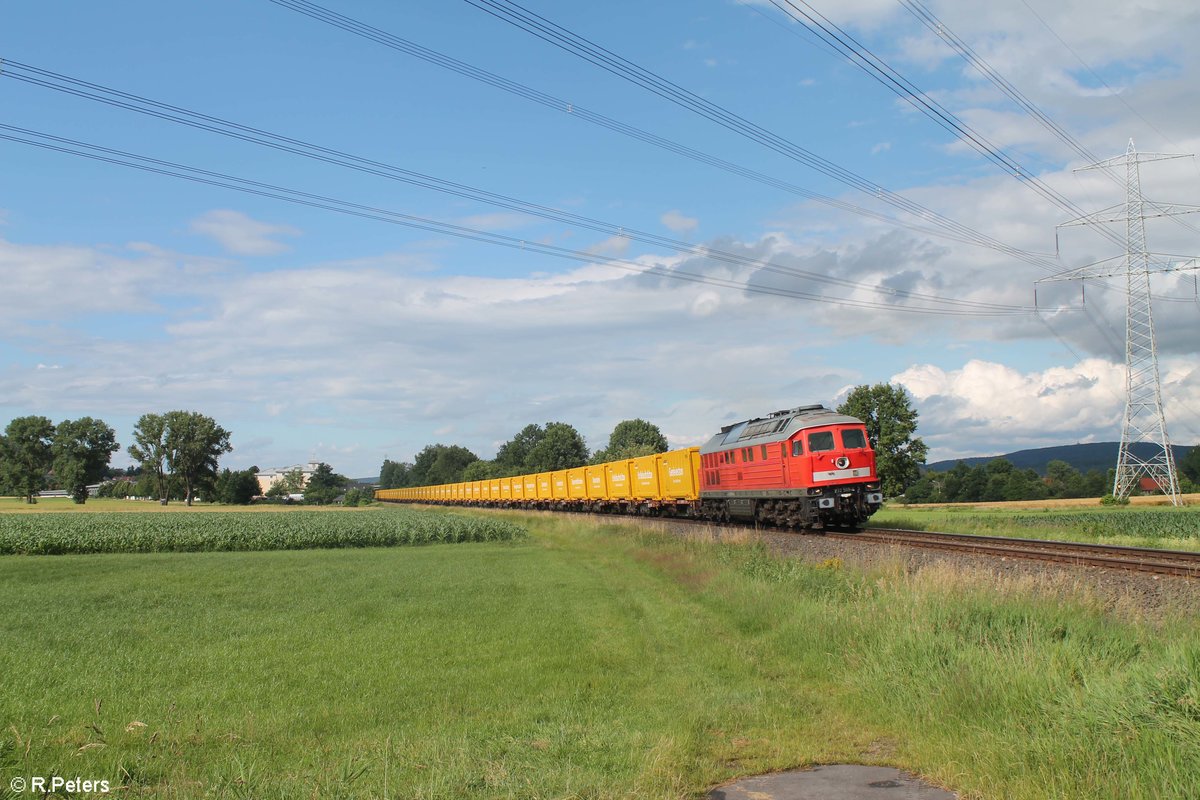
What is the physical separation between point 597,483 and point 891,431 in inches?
1473

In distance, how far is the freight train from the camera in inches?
1079

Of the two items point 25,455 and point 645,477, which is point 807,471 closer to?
point 645,477

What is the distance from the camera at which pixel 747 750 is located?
8.73 m

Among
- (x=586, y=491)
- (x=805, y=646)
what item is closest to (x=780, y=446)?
(x=805, y=646)

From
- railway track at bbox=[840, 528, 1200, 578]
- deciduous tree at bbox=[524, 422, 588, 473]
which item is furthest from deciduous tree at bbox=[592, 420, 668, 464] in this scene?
railway track at bbox=[840, 528, 1200, 578]

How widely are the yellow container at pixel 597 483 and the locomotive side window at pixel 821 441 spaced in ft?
93.9

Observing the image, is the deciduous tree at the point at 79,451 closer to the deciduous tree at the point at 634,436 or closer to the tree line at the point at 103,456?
the tree line at the point at 103,456

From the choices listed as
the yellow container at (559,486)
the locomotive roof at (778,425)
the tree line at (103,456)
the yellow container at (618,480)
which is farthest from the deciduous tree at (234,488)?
the locomotive roof at (778,425)

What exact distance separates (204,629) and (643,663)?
28.0ft

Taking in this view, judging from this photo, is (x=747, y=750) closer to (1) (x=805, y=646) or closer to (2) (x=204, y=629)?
(1) (x=805, y=646)

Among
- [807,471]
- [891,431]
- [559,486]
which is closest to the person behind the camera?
[807,471]

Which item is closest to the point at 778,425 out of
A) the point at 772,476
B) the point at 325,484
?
the point at 772,476

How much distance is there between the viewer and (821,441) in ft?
90.8

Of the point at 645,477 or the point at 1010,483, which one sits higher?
the point at 645,477
